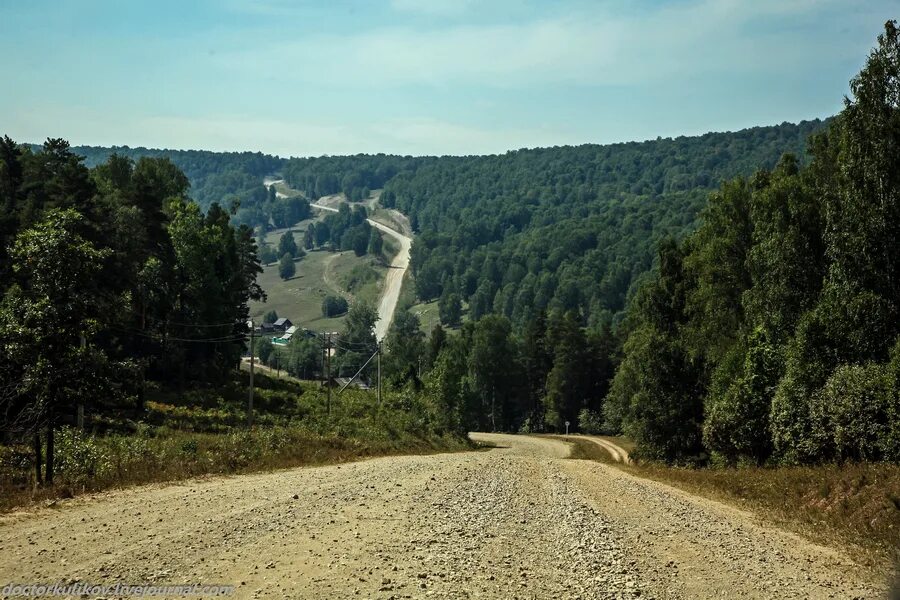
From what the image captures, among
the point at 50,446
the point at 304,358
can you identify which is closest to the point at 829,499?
the point at 50,446

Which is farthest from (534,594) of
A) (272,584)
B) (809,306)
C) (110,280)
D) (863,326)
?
(110,280)

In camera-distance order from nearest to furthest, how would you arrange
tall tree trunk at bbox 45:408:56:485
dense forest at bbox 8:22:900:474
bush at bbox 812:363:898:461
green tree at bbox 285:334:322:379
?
tall tree trunk at bbox 45:408:56:485
dense forest at bbox 8:22:900:474
bush at bbox 812:363:898:461
green tree at bbox 285:334:322:379

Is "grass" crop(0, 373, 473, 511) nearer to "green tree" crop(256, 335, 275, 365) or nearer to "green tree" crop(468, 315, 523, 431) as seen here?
"green tree" crop(468, 315, 523, 431)

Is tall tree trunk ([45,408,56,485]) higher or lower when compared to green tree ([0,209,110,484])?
lower

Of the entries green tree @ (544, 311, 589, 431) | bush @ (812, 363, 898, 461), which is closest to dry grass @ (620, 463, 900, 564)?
bush @ (812, 363, 898, 461)

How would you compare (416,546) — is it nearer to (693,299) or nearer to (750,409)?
(750,409)

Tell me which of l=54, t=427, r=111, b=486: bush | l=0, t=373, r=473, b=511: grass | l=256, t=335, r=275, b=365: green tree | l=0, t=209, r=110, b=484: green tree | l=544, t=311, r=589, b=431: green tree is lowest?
l=256, t=335, r=275, b=365: green tree

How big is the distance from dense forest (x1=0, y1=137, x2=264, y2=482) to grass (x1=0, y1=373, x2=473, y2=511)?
117 centimetres

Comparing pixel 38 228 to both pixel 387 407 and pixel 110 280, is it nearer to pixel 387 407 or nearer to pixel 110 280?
pixel 110 280

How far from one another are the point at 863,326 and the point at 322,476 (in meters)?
18.3

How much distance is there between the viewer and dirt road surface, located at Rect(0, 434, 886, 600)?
1142cm

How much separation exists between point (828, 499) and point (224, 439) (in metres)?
Result: 22.7

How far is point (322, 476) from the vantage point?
24.5 meters

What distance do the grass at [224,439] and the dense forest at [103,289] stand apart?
3.85 feet
